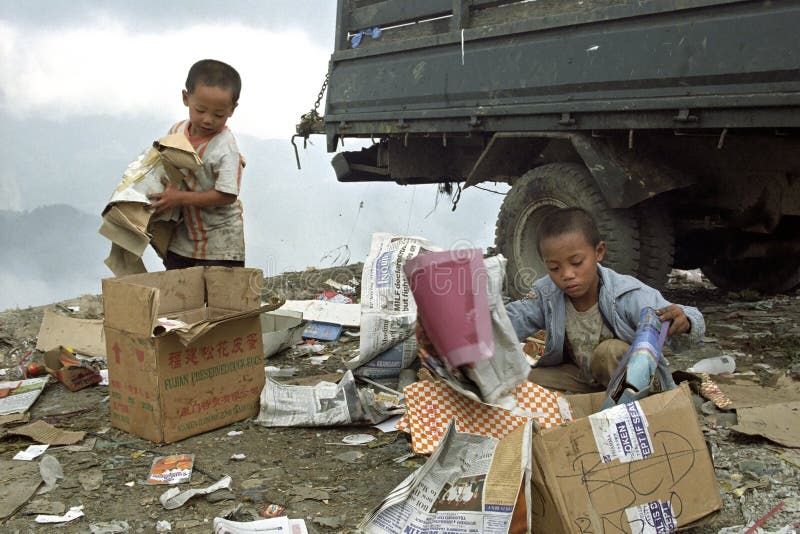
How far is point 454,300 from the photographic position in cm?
185

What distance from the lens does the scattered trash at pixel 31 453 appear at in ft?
8.18

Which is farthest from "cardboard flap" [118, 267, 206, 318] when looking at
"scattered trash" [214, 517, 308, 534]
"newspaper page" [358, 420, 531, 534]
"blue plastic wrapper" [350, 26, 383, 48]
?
"blue plastic wrapper" [350, 26, 383, 48]

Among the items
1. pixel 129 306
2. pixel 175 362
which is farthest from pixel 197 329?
pixel 129 306

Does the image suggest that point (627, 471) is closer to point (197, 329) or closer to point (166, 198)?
point (197, 329)

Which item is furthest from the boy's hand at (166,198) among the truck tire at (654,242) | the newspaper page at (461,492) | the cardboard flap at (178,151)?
the truck tire at (654,242)

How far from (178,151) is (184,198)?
203 millimetres

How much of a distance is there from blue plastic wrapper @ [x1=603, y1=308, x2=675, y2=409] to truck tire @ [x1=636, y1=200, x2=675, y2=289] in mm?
2107

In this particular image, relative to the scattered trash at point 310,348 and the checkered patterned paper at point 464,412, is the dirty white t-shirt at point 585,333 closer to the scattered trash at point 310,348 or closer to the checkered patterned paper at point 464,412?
the checkered patterned paper at point 464,412

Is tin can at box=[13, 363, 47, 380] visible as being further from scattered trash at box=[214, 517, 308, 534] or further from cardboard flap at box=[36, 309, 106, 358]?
scattered trash at box=[214, 517, 308, 534]

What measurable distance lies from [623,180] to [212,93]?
219 cm

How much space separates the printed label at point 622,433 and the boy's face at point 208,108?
6.70 feet

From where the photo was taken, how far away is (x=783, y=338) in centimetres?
395

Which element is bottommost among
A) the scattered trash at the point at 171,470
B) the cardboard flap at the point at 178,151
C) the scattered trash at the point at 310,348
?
the scattered trash at the point at 310,348

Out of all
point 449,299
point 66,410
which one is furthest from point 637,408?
point 66,410
